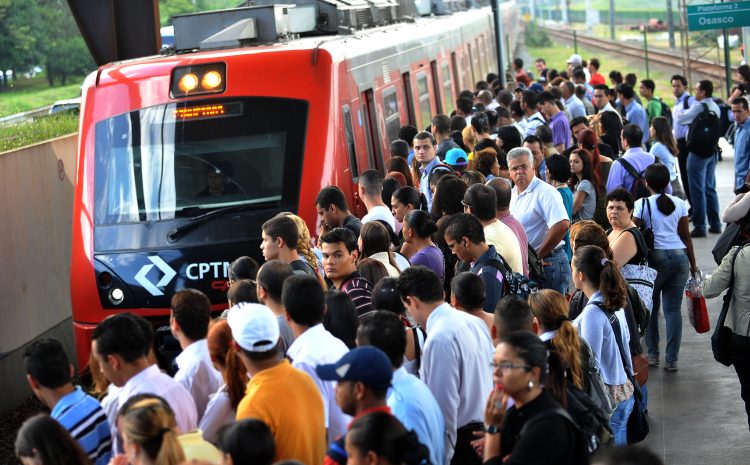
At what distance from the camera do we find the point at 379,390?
15.3 feet

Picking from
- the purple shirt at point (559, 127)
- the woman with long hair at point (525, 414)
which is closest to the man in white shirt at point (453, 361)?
the woman with long hair at point (525, 414)

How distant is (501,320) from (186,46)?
5982 millimetres

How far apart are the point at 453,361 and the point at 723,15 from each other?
15.5 meters

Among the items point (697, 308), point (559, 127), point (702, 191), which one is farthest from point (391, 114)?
point (697, 308)

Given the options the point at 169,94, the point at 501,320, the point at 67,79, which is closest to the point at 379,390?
the point at 501,320

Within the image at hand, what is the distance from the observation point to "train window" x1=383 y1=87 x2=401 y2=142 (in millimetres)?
13013

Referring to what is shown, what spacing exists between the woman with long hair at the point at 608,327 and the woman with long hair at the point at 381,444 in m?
2.72

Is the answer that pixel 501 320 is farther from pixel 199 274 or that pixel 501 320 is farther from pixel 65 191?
pixel 65 191

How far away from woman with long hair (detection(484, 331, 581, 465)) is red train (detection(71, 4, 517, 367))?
478 cm

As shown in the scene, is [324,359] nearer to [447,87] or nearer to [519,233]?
[519,233]

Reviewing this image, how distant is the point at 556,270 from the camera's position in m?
10.0

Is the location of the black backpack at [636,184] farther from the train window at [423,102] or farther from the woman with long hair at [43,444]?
the woman with long hair at [43,444]

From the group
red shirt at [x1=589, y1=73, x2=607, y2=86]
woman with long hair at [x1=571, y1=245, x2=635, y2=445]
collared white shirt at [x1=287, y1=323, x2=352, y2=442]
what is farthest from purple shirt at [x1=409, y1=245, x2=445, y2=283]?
red shirt at [x1=589, y1=73, x2=607, y2=86]

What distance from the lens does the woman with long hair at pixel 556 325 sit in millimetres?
5977
